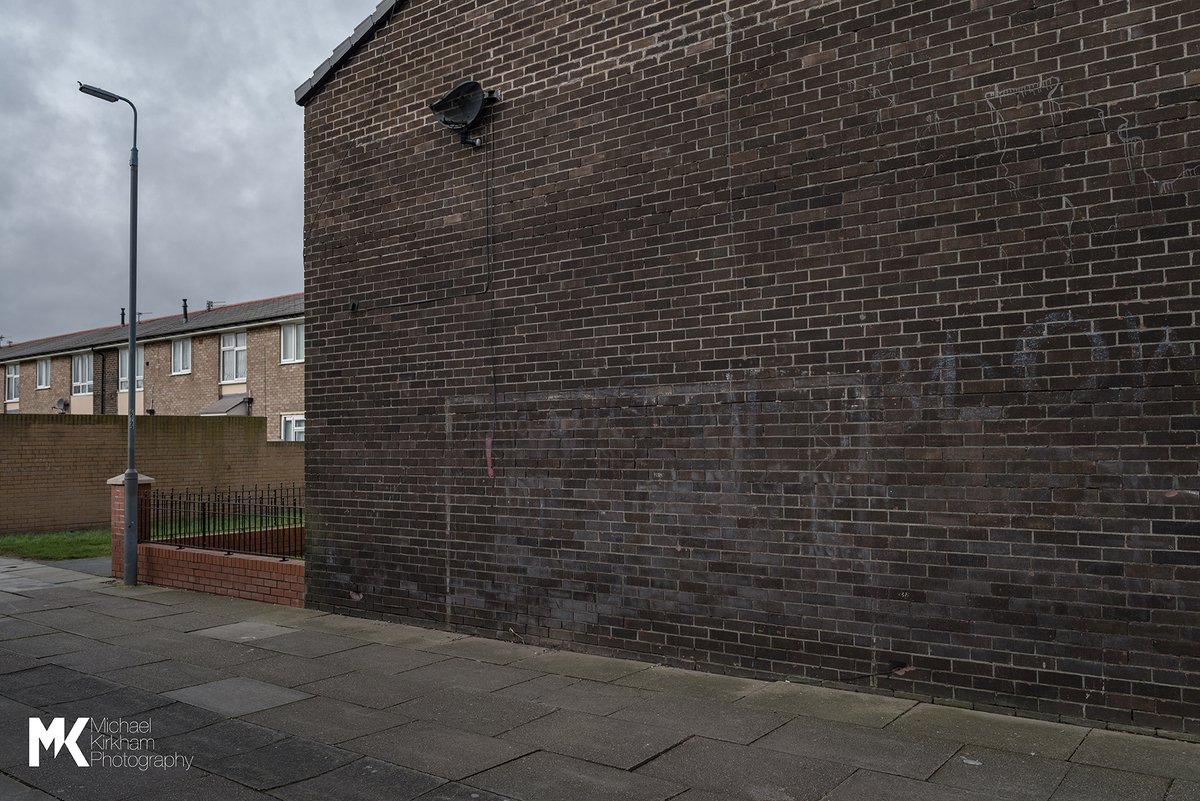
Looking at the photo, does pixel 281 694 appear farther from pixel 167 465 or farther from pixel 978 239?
pixel 167 465

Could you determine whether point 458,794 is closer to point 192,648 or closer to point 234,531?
point 192,648

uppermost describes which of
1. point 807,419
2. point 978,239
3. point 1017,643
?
point 978,239

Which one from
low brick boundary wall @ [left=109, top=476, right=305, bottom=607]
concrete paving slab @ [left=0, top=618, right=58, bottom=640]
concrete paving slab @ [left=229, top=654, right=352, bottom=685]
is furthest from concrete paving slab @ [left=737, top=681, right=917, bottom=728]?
concrete paving slab @ [left=0, top=618, right=58, bottom=640]

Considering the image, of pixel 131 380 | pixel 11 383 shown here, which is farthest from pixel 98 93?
pixel 11 383

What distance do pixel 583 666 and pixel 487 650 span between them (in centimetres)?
107

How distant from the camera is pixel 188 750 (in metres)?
5.57

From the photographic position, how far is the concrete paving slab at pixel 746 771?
15.6ft

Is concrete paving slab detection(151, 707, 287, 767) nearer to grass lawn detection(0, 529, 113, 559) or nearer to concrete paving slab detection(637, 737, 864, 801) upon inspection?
concrete paving slab detection(637, 737, 864, 801)

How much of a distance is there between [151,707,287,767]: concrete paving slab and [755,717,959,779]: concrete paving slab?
3103mm

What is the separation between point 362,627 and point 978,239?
666cm

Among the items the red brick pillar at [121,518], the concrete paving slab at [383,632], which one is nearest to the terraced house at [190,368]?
→ the red brick pillar at [121,518]

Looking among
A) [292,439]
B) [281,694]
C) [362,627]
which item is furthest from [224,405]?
[281,694]

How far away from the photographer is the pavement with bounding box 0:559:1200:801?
15.9ft

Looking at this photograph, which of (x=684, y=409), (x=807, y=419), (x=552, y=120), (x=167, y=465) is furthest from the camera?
(x=167, y=465)
